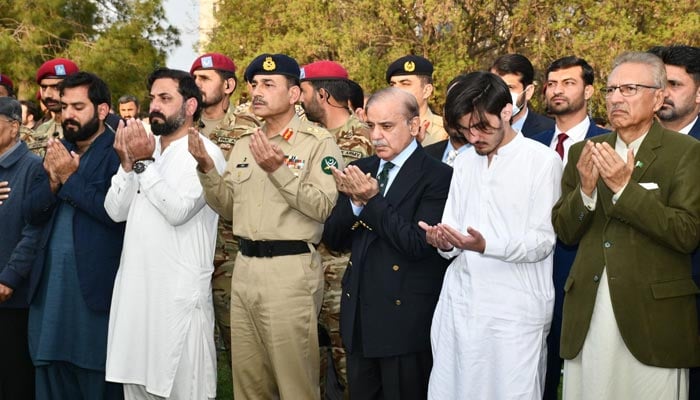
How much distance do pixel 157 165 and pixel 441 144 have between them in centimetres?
198

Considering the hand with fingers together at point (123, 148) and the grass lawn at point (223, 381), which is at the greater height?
the hand with fingers together at point (123, 148)

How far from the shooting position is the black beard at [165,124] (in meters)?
5.74

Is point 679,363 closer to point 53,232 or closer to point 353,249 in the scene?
point 353,249

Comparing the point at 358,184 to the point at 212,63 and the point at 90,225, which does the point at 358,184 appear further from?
the point at 212,63

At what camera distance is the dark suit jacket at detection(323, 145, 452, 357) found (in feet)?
15.4

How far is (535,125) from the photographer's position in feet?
20.9

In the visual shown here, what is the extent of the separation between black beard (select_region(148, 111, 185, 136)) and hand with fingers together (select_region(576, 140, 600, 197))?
8.90 feet

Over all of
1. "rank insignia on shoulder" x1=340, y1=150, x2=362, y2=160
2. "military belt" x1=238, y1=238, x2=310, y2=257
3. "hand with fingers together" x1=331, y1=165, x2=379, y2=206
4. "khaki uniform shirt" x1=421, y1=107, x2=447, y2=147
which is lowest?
"military belt" x1=238, y1=238, x2=310, y2=257

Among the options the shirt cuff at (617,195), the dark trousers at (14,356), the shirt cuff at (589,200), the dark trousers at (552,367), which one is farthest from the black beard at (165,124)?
the shirt cuff at (617,195)

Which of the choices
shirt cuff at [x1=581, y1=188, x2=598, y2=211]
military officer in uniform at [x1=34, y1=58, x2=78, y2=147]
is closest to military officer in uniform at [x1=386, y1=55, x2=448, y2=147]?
military officer in uniform at [x1=34, y1=58, x2=78, y2=147]

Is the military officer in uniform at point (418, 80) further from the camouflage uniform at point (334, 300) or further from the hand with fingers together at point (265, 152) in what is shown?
the hand with fingers together at point (265, 152)

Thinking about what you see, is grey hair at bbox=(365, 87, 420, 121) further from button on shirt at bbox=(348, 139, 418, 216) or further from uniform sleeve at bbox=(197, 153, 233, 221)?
uniform sleeve at bbox=(197, 153, 233, 221)

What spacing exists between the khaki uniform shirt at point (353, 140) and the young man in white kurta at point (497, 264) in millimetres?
1902

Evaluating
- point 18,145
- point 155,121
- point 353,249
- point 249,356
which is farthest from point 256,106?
point 18,145
